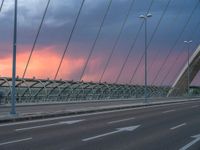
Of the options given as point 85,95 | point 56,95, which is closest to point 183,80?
point 85,95

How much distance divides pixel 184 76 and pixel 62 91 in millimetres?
46632

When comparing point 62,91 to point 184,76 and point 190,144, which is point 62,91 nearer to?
point 190,144

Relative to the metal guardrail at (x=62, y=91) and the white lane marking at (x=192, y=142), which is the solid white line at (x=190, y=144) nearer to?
the white lane marking at (x=192, y=142)

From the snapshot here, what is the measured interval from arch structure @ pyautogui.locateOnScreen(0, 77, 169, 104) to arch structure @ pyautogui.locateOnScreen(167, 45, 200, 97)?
69.2 ft

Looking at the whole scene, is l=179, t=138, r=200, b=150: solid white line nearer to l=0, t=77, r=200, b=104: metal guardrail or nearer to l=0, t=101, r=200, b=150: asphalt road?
l=0, t=101, r=200, b=150: asphalt road

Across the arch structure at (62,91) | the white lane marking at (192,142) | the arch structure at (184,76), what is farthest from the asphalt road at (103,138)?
the arch structure at (184,76)

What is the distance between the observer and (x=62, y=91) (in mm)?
44531

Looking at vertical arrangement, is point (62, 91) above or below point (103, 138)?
above

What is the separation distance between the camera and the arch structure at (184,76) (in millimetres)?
→ 83500

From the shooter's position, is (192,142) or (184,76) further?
(184,76)

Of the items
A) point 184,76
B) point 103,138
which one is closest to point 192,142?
point 103,138

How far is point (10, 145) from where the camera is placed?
12.5 meters

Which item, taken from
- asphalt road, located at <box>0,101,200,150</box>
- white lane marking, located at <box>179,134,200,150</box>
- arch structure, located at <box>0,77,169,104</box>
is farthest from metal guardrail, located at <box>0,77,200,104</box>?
white lane marking, located at <box>179,134,200,150</box>

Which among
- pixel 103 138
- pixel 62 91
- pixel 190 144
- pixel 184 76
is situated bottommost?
pixel 190 144
